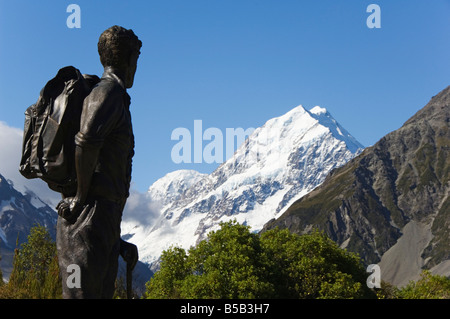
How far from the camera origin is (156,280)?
202 ft

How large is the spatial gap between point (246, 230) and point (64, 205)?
190 feet

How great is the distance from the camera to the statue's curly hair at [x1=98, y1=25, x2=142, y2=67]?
1027cm

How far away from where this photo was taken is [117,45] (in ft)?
33.9

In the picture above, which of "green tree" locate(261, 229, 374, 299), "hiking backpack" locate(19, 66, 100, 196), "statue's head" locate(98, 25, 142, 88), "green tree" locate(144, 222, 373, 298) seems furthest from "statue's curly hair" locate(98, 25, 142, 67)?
"green tree" locate(261, 229, 374, 299)

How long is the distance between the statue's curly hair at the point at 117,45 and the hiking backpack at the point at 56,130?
0.72m

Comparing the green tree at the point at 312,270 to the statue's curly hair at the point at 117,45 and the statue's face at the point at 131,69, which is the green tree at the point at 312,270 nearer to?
the statue's face at the point at 131,69

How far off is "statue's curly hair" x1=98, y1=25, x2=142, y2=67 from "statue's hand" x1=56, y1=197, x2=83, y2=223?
231 cm

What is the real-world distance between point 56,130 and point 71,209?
117cm

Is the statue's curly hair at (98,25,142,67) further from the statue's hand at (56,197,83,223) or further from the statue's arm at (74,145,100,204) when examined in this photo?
the statue's hand at (56,197,83,223)

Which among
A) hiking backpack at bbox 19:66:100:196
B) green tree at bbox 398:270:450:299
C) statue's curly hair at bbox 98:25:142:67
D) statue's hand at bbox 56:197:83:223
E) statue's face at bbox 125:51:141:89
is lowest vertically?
statue's hand at bbox 56:197:83:223

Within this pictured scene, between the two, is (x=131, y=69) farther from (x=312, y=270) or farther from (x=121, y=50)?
(x=312, y=270)

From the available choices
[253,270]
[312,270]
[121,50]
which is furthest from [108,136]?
[312,270]
